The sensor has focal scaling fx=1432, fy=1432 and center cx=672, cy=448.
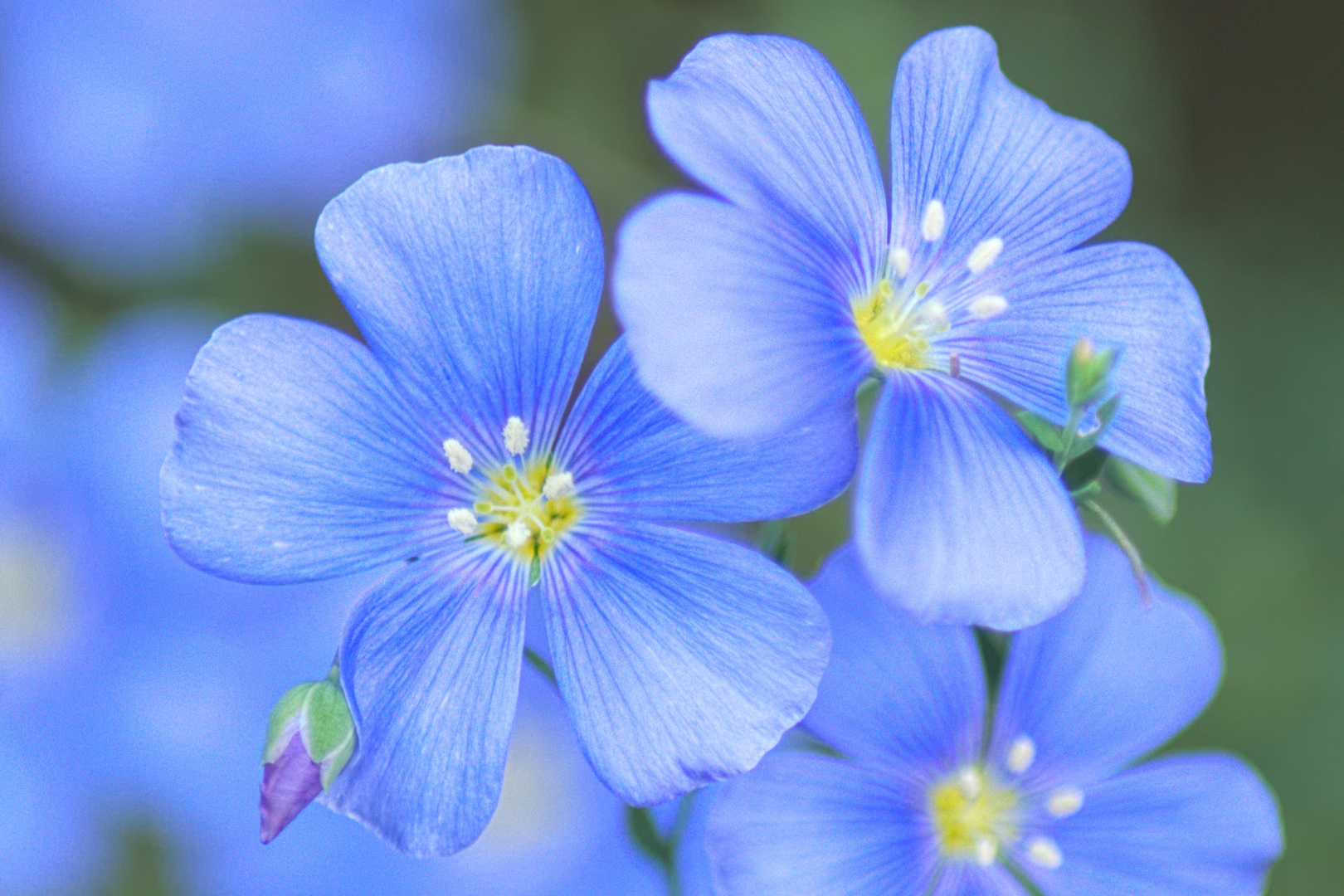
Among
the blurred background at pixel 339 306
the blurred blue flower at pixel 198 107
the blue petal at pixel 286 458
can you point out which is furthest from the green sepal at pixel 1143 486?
the blurred blue flower at pixel 198 107

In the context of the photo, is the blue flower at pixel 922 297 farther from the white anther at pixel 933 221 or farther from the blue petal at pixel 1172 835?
the blue petal at pixel 1172 835

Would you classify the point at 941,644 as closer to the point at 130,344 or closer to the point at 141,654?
the point at 141,654

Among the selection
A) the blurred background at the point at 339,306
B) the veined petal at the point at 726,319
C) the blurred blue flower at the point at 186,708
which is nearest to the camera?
the veined petal at the point at 726,319

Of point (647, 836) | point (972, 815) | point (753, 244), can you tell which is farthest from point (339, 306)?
point (753, 244)

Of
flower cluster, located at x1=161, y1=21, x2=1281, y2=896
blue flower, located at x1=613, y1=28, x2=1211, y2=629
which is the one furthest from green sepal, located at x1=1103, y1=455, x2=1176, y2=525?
blue flower, located at x1=613, y1=28, x2=1211, y2=629

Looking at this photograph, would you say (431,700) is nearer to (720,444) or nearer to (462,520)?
(462,520)

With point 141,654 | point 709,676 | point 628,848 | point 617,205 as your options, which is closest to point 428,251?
point 709,676
